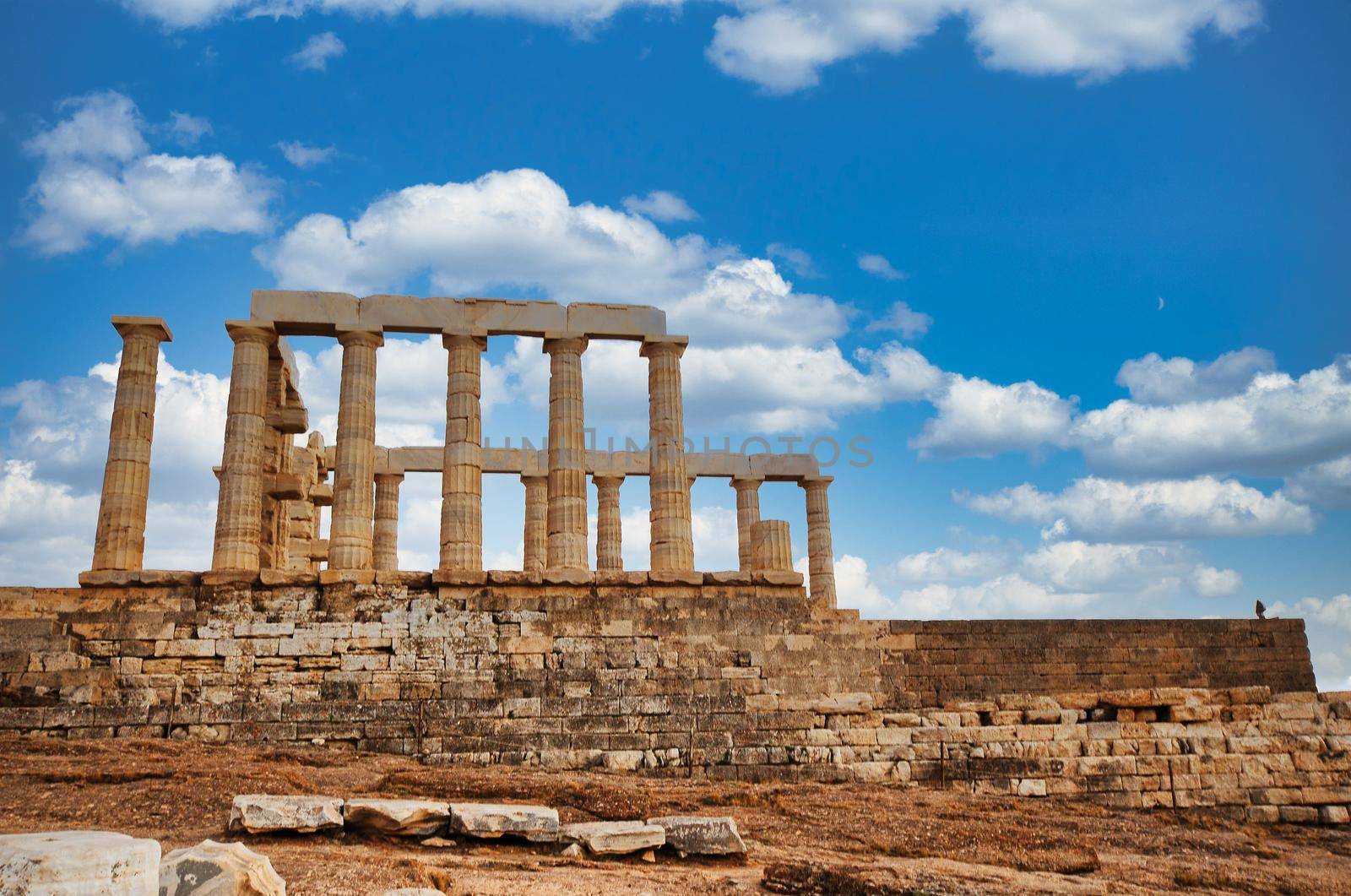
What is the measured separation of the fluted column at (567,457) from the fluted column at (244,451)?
690cm

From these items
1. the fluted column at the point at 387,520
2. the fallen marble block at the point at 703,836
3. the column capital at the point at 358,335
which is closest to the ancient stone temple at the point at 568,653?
the column capital at the point at 358,335

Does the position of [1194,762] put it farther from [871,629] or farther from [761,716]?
[761,716]

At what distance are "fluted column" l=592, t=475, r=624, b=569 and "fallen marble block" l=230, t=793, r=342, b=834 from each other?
71.8 feet

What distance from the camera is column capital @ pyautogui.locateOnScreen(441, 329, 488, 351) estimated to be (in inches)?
954

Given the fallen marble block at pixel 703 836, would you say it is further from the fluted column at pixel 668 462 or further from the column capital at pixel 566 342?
the column capital at pixel 566 342

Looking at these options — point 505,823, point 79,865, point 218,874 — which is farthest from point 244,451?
point 79,865

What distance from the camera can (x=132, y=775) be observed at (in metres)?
12.1

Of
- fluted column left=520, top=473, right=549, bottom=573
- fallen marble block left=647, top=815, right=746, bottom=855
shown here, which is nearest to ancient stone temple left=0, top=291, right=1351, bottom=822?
fallen marble block left=647, top=815, right=746, bottom=855

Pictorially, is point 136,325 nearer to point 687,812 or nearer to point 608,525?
point 608,525

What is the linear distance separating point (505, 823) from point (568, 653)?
8466mm

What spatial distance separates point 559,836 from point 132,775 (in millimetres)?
6012

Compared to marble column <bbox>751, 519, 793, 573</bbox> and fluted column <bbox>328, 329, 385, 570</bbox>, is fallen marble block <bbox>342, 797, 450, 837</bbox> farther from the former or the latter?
marble column <bbox>751, 519, 793, 573</bbox>

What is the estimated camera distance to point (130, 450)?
22438 mm

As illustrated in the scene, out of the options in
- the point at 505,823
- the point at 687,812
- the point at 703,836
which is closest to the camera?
the point at 505,823
